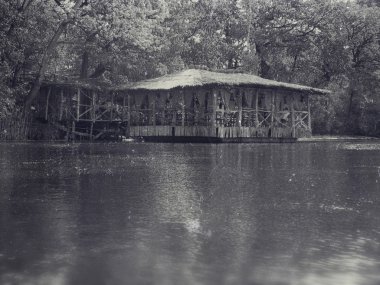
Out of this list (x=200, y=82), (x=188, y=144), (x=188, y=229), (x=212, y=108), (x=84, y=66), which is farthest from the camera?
(x=84, y=66)

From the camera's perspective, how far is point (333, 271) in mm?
5262

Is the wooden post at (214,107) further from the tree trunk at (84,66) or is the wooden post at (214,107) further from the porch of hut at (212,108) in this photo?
the tree trunk at (84,66)

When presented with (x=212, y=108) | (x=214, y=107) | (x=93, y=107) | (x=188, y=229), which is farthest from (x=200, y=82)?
(x=188, y=229)

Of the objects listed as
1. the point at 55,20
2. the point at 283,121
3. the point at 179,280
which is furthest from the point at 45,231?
the point at 283,121

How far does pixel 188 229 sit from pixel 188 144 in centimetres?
2609

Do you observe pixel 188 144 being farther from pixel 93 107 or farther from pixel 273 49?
pixel 273 49

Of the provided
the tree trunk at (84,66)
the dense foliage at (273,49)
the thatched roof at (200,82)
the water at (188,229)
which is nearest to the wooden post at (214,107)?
the thatched roof at (200,82)

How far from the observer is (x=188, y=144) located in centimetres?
3322

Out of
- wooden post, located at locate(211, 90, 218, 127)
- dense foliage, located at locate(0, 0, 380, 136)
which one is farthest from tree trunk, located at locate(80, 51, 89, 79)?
wooden post, located at locate(211, 90, 218, 127)

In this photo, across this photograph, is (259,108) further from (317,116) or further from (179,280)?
(179,280)

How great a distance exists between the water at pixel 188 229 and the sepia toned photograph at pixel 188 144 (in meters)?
0.03

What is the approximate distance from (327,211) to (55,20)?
32.7m

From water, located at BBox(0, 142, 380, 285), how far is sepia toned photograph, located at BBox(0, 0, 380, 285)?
0.11ft

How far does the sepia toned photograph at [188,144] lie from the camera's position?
577 centimetres
